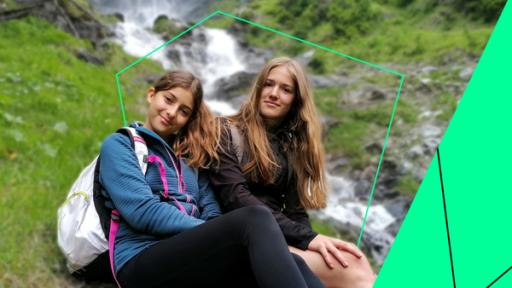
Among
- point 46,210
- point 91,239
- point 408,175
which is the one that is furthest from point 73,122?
point 408,175

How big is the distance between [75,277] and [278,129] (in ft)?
3.92

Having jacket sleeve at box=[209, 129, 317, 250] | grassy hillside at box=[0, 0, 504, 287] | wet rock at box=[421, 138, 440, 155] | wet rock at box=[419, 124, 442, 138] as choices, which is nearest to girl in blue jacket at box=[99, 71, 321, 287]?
jacket sleeve at box=[209, 129, 317, 250]

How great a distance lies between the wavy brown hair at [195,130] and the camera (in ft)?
7.54

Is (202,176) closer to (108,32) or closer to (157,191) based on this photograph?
(157,191)

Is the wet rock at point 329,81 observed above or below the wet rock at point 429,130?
above

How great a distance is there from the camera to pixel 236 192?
7.49ft

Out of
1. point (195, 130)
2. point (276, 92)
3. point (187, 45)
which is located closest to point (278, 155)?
point (276, 92)

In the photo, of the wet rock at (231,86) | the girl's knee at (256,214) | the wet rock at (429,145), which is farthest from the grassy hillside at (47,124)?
the wet rock at (231,86)

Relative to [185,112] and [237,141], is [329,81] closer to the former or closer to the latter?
[237,141]

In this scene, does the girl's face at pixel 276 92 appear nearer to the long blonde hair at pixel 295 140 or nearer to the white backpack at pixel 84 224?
the long blonde hair at pixel 295 140

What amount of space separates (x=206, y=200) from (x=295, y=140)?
0.59 m

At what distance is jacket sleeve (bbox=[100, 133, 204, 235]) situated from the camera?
1.88 meters

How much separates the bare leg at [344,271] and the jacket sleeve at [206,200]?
41cm

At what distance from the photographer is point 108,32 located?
11719 millimetres
